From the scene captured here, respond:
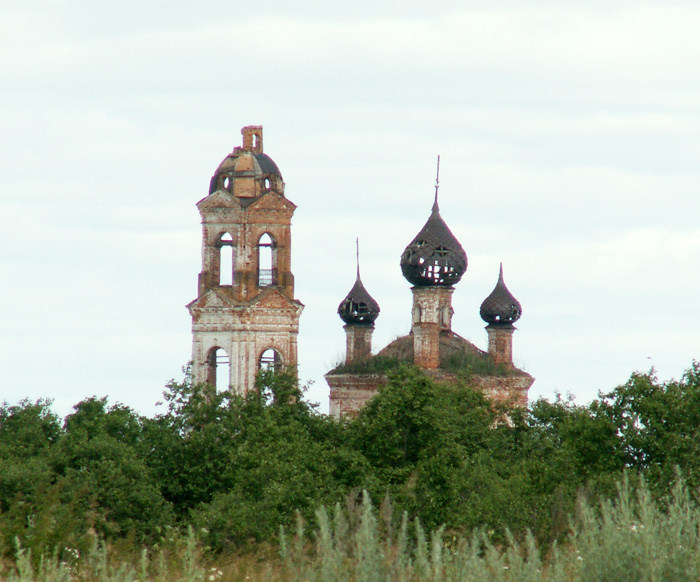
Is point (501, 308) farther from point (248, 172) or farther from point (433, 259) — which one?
point (248, 172)

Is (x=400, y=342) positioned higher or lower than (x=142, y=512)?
higher

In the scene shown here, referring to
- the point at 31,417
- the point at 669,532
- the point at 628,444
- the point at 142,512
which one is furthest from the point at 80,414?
the point at 669,532

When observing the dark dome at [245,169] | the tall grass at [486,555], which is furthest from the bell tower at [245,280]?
the tall grass at [486,555]

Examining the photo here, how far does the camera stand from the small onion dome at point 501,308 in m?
57.9

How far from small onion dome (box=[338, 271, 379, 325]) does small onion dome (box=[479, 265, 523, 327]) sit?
14.3 feet

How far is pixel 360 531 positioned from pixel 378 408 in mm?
30652

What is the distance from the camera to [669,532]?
10.2 metres

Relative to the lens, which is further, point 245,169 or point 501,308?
point 501,308

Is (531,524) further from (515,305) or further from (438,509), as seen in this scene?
(515,305)

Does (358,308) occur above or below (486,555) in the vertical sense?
above

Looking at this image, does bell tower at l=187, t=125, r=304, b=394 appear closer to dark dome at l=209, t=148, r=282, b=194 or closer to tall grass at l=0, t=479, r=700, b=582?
dark dome at l=209, t=148, r=282, b=194

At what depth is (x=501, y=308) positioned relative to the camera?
A: 57.9m

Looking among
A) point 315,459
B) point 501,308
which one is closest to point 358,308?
point 501,308

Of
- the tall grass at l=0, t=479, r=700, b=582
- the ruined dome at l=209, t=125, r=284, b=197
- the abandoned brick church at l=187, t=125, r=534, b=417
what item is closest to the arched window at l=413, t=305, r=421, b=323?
the abandoned brick church at l=187, t=125, r=534, b=417
